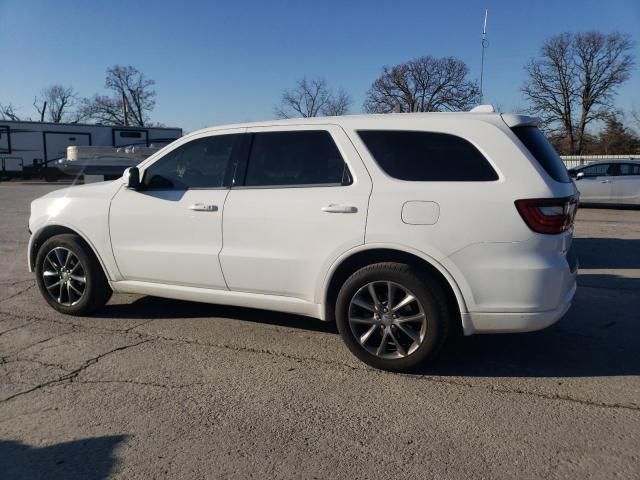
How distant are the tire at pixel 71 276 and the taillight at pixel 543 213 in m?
3.77

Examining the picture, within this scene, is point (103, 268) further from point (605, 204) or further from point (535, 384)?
point (605, 204)

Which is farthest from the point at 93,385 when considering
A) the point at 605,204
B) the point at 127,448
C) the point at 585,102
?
the point at 585,102

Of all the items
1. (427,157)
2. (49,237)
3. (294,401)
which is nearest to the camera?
(294,401)

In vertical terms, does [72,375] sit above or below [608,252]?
below

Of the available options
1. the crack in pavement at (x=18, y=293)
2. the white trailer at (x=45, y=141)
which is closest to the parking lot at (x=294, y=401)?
the crack in pavement at (x=18, y=293)

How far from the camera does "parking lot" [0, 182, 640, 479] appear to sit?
2809 millimetres

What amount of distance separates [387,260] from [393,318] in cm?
41

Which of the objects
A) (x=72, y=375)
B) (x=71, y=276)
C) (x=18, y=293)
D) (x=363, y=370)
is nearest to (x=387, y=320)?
(x=363, y=370)

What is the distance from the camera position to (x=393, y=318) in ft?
12.7

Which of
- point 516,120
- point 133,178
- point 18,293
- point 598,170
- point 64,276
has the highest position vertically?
point 516,120

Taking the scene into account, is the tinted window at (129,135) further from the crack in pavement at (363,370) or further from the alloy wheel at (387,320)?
the alloy wheel at (387,320)

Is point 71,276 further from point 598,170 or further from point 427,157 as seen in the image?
point 598,170

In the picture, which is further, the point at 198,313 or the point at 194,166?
the point at 198,313

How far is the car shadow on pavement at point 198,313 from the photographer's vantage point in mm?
5074
